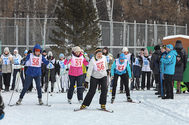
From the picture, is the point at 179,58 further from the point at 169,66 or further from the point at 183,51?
the point at 169,66

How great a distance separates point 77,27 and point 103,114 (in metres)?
14.8

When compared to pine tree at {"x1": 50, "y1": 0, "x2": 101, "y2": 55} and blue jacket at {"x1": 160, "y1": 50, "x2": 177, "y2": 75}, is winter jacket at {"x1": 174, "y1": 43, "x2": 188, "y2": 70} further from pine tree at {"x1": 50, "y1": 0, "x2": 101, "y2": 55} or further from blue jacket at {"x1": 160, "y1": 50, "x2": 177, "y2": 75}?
pine tree at {"x1": 50, "y1": 0, "x2": 101, "y2": 55}

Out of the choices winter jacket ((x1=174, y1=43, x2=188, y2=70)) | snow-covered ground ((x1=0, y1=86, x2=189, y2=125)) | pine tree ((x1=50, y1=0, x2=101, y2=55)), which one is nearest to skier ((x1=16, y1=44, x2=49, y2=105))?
snow-covered ground ((x1=0, y1=86, x2=189, y2=125))

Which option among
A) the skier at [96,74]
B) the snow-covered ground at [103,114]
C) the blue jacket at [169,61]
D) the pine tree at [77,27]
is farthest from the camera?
the pine tree at [77,27]

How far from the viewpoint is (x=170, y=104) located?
31.2 feet

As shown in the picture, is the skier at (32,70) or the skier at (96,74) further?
the skier at (32,70)

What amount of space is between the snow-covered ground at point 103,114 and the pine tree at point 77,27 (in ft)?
42.8

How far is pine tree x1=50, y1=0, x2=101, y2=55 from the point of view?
22.5 m

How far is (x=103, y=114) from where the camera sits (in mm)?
7977

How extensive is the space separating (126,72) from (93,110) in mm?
2183

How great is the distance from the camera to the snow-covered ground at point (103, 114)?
6.99 m

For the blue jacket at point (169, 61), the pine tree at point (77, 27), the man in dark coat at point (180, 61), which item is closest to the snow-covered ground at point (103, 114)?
the blue jacket at point (169, 61)

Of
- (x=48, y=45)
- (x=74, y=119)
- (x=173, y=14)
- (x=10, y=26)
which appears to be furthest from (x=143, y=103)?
(x=173, y=14)

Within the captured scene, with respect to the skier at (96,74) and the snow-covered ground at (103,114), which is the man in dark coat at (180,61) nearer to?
the snow-covered ground at (103,114)
